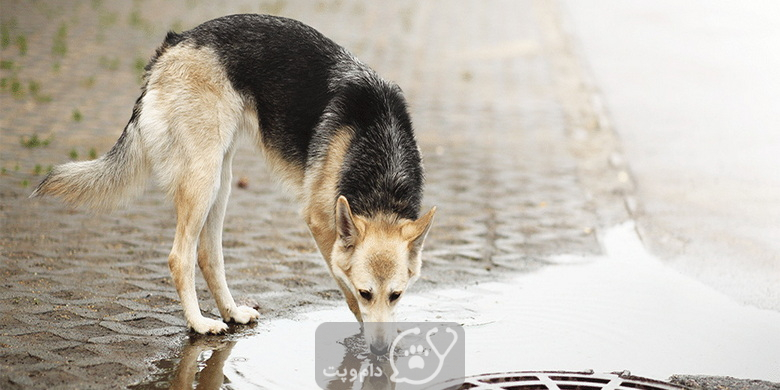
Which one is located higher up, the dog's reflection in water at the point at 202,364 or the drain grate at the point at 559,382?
the drain grate at the point at 559,382

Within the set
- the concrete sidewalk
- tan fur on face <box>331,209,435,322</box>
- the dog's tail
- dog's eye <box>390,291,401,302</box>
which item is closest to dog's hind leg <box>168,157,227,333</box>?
the dog's tail

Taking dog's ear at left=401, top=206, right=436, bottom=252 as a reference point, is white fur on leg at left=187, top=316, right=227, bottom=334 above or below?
below

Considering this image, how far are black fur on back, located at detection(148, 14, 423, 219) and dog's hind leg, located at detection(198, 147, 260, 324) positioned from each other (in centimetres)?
43

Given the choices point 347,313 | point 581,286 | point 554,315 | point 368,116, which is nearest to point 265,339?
point 347,313

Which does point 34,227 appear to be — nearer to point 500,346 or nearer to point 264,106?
point 264,106

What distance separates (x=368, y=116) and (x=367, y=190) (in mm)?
500

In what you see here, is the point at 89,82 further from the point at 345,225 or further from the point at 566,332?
the point at 566,332

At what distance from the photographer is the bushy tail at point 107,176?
5562 mm

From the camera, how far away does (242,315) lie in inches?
222

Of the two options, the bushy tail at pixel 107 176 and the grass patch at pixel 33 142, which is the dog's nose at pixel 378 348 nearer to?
the bushy tail at pixel 107 176

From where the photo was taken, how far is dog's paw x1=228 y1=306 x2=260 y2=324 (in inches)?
221

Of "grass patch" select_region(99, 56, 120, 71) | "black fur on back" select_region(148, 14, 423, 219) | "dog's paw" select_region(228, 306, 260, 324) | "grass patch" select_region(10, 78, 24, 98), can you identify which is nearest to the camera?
"black fur on back" select_region(148, 14, 423, 219)

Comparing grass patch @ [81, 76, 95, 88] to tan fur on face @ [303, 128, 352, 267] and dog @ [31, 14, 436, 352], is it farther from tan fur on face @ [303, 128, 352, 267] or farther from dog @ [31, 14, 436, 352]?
tan fur on face @ [303, 128, 352, 267]

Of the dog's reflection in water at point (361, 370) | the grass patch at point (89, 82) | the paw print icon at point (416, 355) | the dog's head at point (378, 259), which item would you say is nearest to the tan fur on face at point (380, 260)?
the dog's head at point (378, 259)
